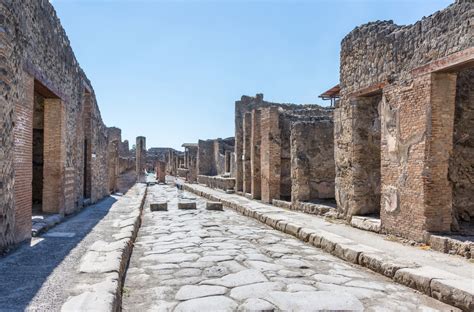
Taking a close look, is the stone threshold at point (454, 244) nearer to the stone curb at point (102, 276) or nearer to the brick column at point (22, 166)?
the stone curb at point (102, 276)

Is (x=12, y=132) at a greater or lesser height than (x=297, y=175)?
greater

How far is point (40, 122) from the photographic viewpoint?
9.11 m

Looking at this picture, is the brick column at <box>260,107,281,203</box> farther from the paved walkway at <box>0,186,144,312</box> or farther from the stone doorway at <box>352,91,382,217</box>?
the paved walkway at <box>0,186,144,312</box>

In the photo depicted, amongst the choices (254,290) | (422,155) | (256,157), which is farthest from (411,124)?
(256,157)

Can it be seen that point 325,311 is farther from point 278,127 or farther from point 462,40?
point 278,127

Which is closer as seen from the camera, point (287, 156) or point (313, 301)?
point (313, 301)

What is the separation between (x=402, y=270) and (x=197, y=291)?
2.15 meters

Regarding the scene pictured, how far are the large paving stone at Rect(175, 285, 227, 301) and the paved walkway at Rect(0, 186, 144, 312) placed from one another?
2.98 ft

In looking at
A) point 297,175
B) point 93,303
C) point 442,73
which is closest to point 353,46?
point 442,73

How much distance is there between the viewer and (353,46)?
24.9 feet

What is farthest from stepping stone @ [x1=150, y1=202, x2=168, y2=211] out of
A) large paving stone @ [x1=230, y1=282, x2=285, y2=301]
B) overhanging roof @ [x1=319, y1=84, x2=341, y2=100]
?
overhanging roof @ [x1=319, y1=84, x2=341, y2=100]

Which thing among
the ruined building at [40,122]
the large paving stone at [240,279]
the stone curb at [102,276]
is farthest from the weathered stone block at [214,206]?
the large paving stone at [240,279]

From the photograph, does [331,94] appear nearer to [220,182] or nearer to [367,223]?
[220,182]

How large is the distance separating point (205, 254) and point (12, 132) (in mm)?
2977
